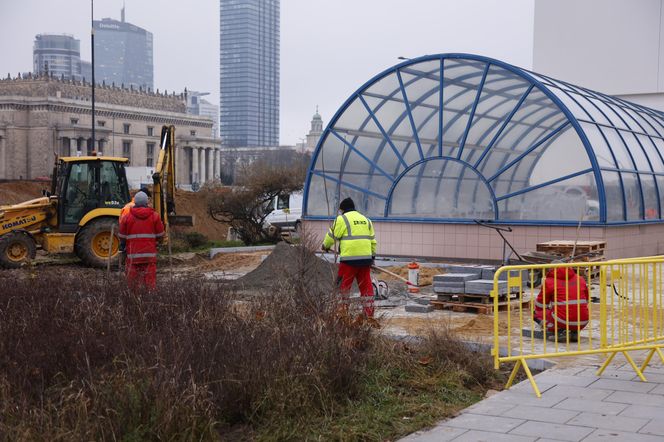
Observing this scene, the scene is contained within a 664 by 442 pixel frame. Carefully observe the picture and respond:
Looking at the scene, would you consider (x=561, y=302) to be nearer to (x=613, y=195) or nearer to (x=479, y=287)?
(x=479, y=287)

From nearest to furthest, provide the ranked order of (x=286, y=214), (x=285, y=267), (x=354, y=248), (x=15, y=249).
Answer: (x=354, y=248) < (x=285, y=267) < (x=15, y=249) < (x=286, y=214)

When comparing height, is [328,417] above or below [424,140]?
below

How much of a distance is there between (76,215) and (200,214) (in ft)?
65.4

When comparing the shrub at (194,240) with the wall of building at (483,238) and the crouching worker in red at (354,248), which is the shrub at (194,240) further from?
the crouching worker in red at (354,248)

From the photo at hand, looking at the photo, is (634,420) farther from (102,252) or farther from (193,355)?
(102,252)

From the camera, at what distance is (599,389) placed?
8.07 meters

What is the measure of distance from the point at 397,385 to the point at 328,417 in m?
1.49

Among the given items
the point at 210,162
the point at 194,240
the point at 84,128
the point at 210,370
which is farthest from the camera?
the point at 210,162

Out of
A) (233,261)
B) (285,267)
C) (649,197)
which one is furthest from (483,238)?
(285,267)

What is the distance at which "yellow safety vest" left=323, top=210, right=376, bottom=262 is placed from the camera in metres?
12.4

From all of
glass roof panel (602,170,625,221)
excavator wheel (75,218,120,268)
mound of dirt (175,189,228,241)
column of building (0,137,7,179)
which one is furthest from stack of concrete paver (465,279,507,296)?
column of building (0,137,7,179)

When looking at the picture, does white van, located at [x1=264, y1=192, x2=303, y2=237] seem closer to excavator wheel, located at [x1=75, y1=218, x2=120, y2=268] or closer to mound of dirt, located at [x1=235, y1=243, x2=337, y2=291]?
excavator wheel, located at [x1=75, y1=218, x2=120, y2=268]

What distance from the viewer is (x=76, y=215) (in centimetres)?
2036

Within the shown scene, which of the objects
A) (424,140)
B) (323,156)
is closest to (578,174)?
(424,140)
